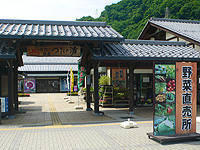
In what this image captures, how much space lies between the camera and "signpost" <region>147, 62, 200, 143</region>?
6848mm

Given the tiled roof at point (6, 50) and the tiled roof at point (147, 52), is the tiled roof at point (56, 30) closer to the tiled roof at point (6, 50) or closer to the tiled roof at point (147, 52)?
the tiled roof at point (6, 50)

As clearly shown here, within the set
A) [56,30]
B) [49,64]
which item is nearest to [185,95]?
[56,30]

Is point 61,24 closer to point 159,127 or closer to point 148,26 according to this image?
point 159,127

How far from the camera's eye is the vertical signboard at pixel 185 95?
7.04m

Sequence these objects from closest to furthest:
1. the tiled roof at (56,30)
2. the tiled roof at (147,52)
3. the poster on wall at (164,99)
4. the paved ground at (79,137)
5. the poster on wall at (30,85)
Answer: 1. the paved ground at (79,137)
2. the poster on wall at (164,99)
3. the tiled roof at (56,30)
4. the tiled roof at (147,52)
5. the poster on wall at (30,85)

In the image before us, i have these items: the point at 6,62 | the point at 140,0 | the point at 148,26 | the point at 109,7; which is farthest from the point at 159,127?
the point at 109,7

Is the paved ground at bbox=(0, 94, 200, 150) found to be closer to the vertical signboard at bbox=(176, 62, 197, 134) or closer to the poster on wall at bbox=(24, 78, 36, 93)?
the vertical signboard at bbox=(176, 62, 197, 134)

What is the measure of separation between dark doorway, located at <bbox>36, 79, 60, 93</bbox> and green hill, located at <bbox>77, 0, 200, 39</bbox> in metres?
15.0

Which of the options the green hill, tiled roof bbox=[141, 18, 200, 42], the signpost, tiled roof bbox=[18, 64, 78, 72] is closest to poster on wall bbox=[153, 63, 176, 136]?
the signpost

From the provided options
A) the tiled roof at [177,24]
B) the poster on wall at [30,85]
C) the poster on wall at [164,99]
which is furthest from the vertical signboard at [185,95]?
the poster on wall at [30,85]

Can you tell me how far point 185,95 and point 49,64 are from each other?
33110mm

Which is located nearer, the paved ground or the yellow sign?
the paved ground

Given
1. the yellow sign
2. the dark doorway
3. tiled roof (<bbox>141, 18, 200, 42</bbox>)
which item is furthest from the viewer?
the dark doorway

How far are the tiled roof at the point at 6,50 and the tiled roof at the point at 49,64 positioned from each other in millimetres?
25611
